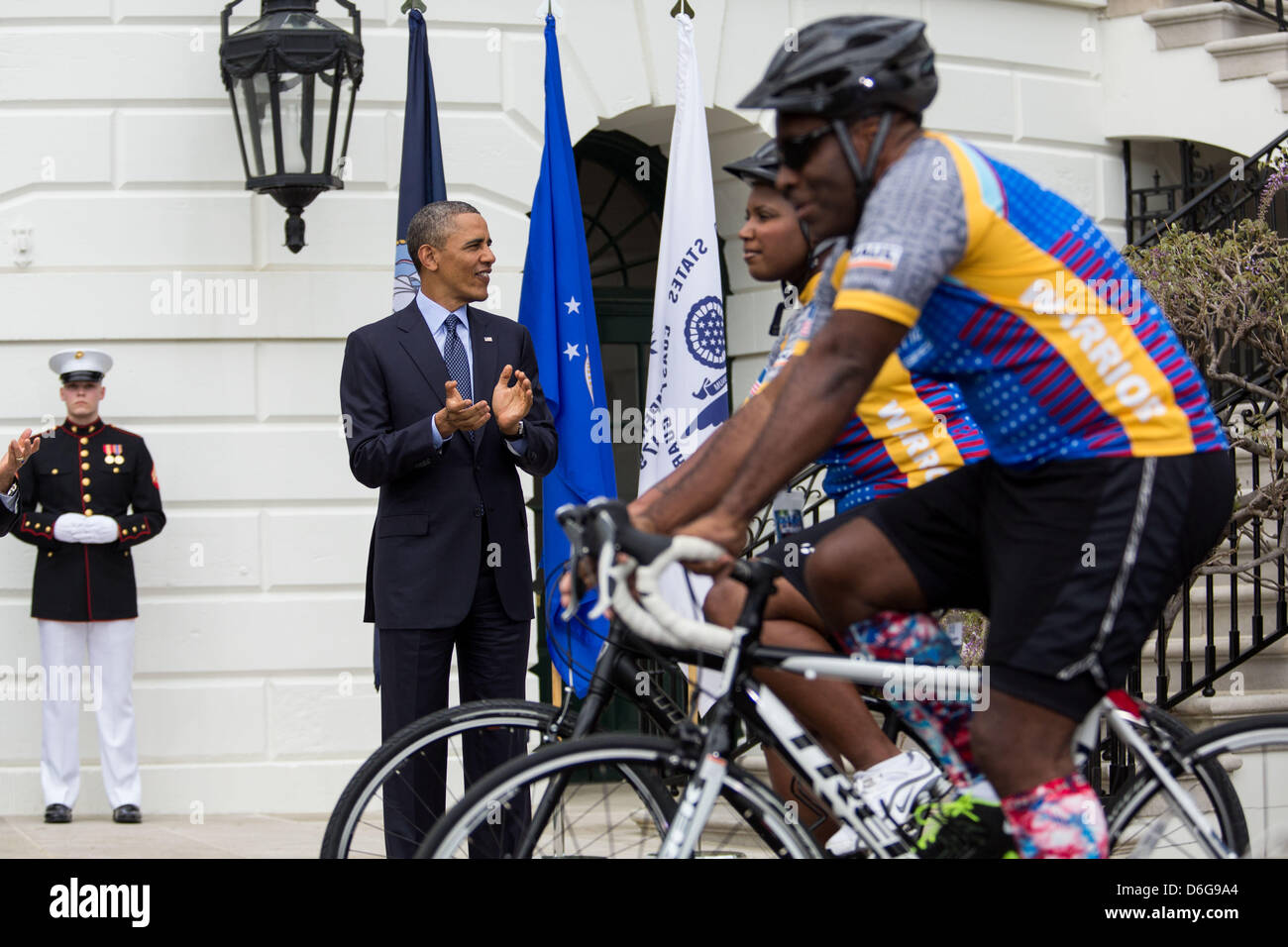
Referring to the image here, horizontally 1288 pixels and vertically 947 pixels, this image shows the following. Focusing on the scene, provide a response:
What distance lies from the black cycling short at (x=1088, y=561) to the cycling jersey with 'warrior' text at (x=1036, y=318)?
5 cm

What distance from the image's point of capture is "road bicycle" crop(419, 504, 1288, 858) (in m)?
2.86

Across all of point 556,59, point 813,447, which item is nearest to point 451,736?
point 813,447

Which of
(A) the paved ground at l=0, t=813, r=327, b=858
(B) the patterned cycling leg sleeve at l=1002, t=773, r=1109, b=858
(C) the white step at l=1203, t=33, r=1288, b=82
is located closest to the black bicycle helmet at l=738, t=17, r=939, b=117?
(B) the patterned cycling leg sleeve at l=1002, t=773, r=1109, b=858

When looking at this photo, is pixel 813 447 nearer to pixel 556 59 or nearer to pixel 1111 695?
pixel 1111 695

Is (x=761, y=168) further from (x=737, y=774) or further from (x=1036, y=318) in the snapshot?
(x=737, y=774)

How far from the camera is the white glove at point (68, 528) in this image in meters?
7.54

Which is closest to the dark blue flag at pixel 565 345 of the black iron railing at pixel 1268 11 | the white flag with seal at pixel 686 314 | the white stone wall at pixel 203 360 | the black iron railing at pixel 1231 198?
the white flag with seal at pixel 686 314

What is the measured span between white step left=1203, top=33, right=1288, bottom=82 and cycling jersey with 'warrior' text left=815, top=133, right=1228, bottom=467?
7.10m

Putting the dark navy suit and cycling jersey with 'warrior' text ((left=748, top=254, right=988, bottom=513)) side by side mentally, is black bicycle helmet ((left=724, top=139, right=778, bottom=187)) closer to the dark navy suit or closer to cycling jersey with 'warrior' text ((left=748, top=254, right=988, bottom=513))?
cycling jersey with 'warrior' text ((left=748, top=254, right=988, bottom=513))

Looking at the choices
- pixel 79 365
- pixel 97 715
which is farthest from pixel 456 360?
pixel 97 715

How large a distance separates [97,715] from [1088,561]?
589 centimetres

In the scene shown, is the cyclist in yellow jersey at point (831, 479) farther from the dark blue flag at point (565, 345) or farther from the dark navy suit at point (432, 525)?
the dark blue flag at point (565, 345)

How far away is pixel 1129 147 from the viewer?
9.60 metres
